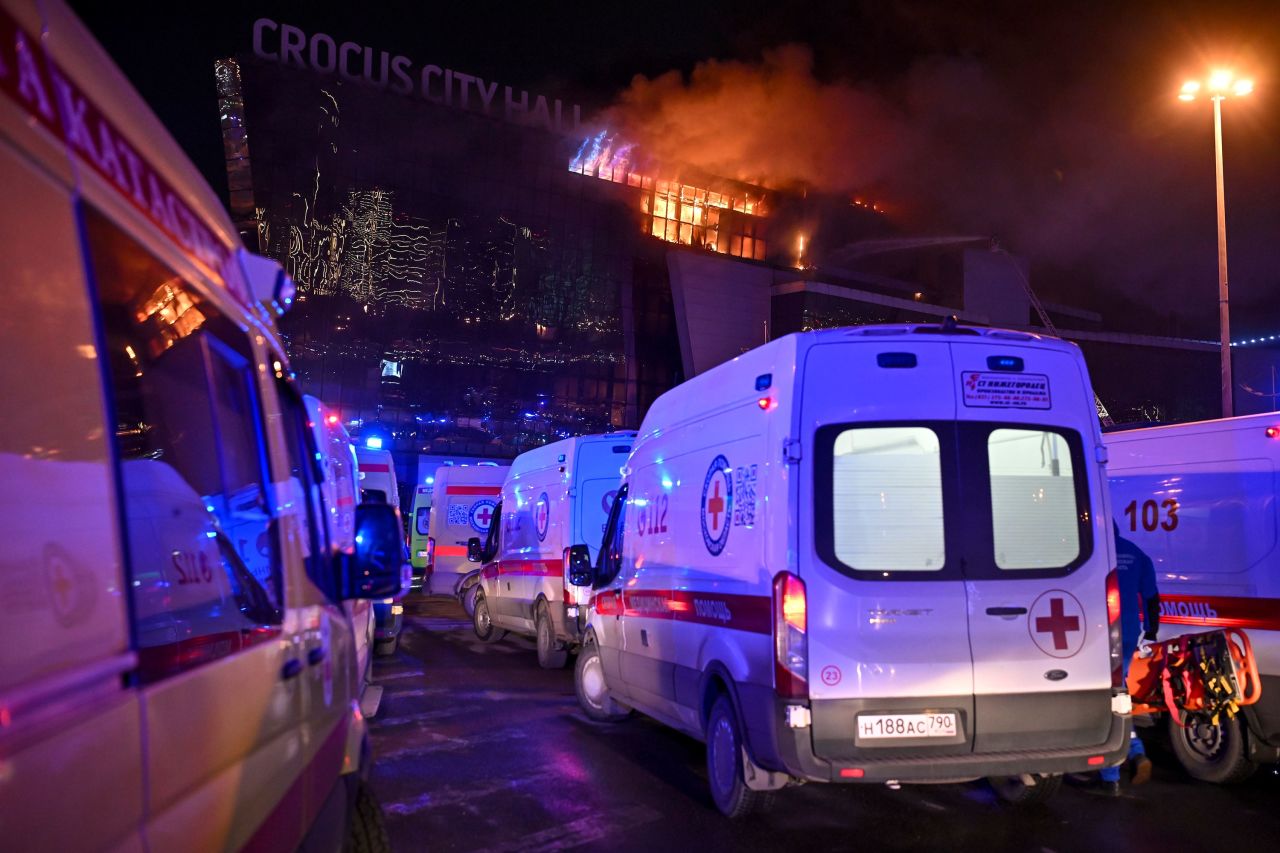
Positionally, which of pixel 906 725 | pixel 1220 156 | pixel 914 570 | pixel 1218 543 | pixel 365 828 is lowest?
pixel 906 725

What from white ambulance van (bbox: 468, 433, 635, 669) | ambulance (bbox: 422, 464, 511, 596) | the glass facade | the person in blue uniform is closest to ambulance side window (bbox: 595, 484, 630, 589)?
white ambulance van (bbox: 468, 433, 635, 669)

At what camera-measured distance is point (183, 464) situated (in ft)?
8.50

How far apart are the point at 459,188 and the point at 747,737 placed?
40.9m

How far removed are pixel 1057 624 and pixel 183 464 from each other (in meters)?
4.34

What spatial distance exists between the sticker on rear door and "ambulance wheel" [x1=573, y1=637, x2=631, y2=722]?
13.4ft

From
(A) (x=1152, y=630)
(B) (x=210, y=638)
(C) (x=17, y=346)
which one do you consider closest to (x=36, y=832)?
(C) (x=17, y=346)

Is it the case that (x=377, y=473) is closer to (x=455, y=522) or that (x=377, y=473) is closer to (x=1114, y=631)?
(x=455, y=522)

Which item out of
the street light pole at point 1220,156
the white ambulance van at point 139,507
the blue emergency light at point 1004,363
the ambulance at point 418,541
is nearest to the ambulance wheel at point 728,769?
the blue emergency light at point 1004,363

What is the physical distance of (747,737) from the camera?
Result: 18.0 ft

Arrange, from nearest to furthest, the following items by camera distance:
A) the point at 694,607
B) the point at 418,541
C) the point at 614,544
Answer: the point at 694,607 → the point at 614,544 → the point at 418,541

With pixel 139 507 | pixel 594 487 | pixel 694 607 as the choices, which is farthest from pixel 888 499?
pixel 594 487

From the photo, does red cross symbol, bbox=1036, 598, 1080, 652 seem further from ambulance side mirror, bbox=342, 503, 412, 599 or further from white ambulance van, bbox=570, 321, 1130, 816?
ambulance side mirror, bbox=342, 503, 412, 599

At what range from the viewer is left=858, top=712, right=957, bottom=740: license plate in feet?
16.8

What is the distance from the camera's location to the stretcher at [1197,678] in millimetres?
6324
